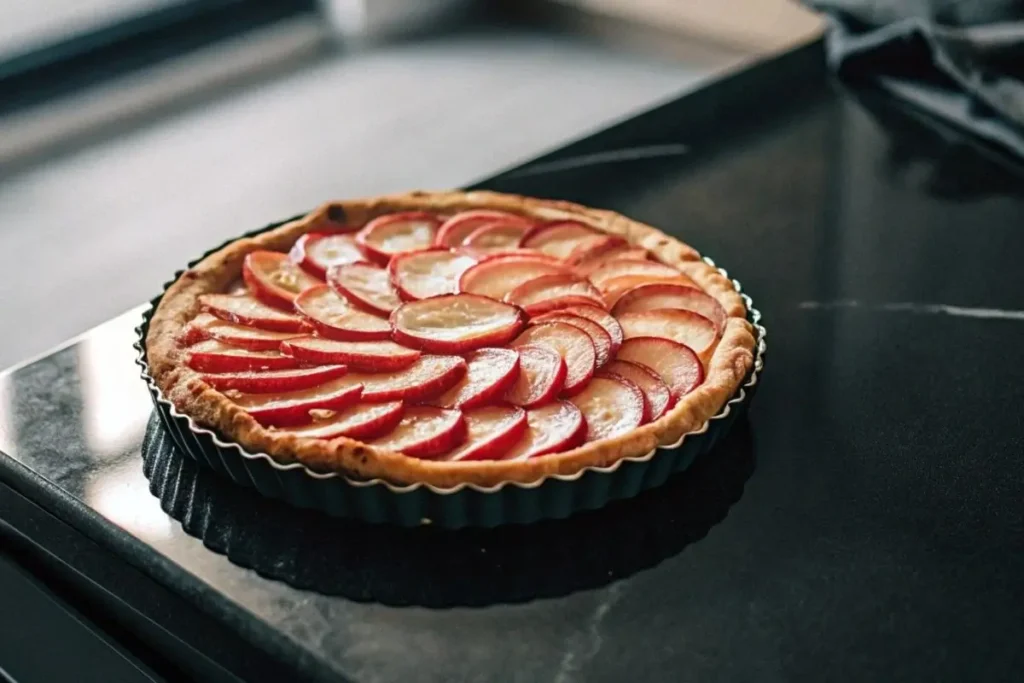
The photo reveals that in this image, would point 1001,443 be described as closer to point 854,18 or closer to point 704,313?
point 704,313


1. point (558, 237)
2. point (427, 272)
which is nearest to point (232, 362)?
point (427, 272)

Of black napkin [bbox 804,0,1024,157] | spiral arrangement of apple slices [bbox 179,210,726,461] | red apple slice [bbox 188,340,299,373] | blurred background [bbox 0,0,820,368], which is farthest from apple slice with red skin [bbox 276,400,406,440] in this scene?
blurred background [bbox 0,0,820,368]

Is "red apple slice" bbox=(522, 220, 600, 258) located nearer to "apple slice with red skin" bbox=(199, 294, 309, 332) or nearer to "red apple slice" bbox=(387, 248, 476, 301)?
"red apple slice" bbox=(387, 248, 476, 301)

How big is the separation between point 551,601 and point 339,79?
318cm

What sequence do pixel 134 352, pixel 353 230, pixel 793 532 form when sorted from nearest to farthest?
pixel 793 532, pixel 134 352, pixel 353 230

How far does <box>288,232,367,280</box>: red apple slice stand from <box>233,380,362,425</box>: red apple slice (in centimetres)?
28

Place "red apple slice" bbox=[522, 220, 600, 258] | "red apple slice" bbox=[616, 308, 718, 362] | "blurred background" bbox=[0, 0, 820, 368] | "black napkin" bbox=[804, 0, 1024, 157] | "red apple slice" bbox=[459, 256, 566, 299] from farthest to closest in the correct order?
"blurred background" bbox=[0, 0, 820, 368] < "black napkin" bbox=[804, 0, 1024, 157] < "red apple slice" bbox=[522, 220, 600, 258] < "red apple slice" bbox=[459, 256, 566, 299] < "red apple slice" bbox=[616, 308, 718, 362]

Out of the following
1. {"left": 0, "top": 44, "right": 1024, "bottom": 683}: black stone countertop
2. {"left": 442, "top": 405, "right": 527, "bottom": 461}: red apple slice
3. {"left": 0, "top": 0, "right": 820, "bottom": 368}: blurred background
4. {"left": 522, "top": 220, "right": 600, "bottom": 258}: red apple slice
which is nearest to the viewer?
{"left": 0, "top": 44, "right": 1024, "bottom": 683}: black stone countertop

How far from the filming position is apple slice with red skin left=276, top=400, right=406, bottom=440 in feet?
4.43

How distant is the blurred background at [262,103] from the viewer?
3.19 metres

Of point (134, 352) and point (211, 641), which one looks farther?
point (134, 352)

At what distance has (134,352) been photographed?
65.6 inches

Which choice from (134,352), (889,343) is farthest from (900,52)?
(134,352)

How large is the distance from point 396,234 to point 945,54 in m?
1.19
